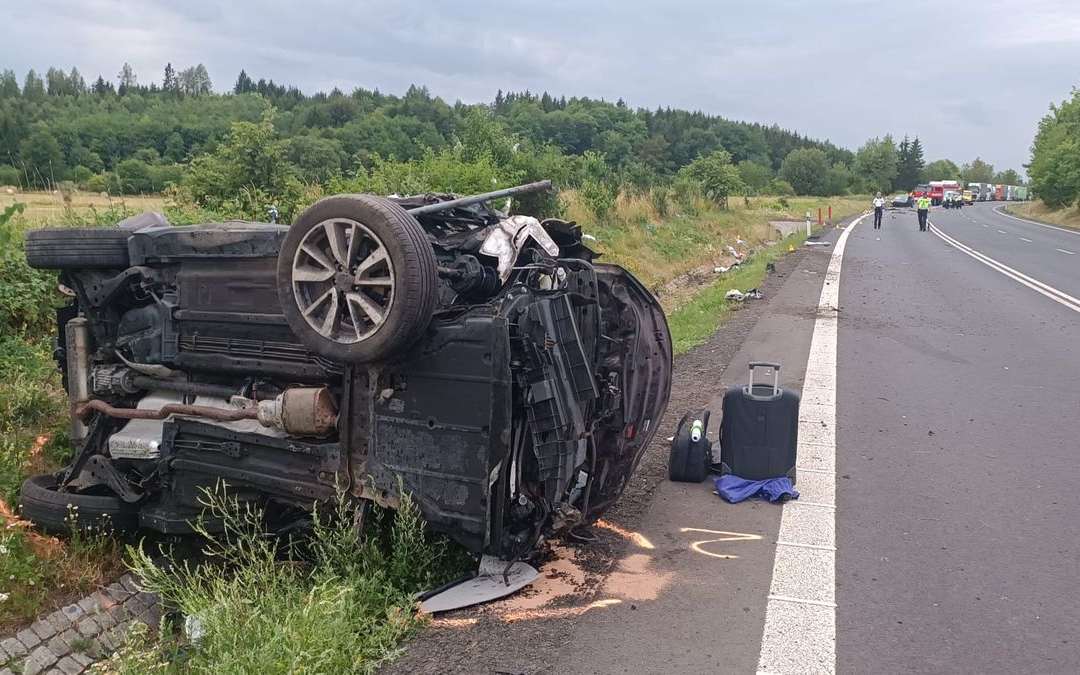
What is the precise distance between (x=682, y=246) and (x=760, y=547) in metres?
18.4

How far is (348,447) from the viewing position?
4.20 metres

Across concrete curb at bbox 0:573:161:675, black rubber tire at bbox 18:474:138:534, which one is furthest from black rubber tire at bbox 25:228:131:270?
concrete curb at bbox 0:573:161:675

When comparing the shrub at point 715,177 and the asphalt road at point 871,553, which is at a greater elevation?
the shrub at point 715,177

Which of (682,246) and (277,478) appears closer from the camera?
(277,478)

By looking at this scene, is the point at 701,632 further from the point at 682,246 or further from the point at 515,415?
the point at 682,246

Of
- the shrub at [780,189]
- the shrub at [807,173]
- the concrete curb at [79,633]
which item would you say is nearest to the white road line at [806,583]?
the concrete curb at [79,633]

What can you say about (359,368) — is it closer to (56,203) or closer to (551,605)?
(551,605)

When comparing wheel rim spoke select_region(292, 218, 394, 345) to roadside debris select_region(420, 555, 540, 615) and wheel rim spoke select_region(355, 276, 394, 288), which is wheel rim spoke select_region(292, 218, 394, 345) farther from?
roadside debris select_region(420, 555, 540, 615)

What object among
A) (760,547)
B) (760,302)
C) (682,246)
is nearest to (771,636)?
(760,547)

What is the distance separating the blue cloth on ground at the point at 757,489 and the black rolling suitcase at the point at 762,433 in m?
0.07

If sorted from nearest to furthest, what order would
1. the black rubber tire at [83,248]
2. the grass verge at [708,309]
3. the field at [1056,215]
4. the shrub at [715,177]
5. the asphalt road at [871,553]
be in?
the asphalt road at [871,553] < the black rubber tire at [83,248] < the grass verge at [708,309] < the shrub at [715,177] < the field at [1056,215]

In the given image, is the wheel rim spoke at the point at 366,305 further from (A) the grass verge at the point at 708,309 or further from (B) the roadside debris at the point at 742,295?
(B) the roadside debris at the point at 742,295

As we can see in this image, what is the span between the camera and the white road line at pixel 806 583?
3.54 meters

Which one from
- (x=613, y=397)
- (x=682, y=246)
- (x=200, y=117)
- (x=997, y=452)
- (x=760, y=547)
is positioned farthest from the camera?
(x=200, y=117)
